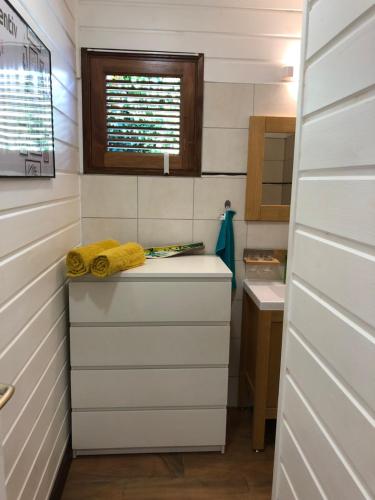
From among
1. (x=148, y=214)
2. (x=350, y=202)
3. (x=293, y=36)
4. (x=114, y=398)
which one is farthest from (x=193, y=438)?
(x=293, y=36)

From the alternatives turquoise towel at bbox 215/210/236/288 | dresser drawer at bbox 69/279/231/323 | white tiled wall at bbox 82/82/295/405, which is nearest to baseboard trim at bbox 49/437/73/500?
dresser drawer at bbox 69/279/231/323

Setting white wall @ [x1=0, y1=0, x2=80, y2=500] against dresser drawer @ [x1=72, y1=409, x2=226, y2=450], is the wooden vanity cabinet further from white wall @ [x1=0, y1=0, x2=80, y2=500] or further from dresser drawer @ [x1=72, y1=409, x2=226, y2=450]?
white wall @ [x1=0, y1=0, x2=80, y2=500]

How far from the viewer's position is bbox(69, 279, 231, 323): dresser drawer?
1.76 m

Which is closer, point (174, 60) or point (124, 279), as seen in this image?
point (124, 279)

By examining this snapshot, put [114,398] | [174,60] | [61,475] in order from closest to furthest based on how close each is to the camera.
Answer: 1. [61,475]
2. [114,398]
3. [174,60]

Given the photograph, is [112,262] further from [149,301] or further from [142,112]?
[142,112]

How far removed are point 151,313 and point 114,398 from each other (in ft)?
1.54

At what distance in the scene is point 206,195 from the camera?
7.11 ft

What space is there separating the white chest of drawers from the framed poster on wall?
66 cm

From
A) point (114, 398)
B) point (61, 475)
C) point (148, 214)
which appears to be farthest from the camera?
point (148, 214)

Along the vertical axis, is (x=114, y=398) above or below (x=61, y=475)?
above

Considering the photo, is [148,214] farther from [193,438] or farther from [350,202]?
[350,202]

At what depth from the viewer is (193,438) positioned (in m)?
1.92

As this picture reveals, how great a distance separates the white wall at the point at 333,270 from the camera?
74 cm
